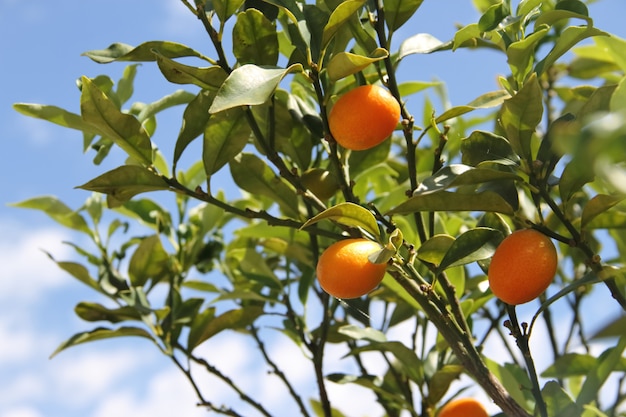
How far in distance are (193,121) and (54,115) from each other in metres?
0.24

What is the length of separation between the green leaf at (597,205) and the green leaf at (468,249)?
12 cm

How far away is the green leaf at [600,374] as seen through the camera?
111cm

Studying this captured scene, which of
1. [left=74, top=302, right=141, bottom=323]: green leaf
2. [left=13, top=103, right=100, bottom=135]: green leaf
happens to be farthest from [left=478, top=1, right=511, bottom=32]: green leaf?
[left=74, top=302, right=141, bottom=323]: green leaf

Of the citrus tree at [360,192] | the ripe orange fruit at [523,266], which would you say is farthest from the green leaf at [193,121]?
the ripe orange fruit at [523,266]

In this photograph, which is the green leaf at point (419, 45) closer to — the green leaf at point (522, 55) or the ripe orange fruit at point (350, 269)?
the green leaf at point (522, 55)

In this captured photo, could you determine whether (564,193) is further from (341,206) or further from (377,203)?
(377,203)

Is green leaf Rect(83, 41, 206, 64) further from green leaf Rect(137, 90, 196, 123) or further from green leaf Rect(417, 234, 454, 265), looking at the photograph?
green leaf Rect(417, 234, 454, 265)

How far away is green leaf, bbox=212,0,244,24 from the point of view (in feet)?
3.67

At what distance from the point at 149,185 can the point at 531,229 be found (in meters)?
0.58

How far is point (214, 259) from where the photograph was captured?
74.7 inches

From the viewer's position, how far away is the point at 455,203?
38.6 inches

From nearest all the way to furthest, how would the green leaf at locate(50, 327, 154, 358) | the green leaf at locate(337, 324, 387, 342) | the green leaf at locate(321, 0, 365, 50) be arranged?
the green leaf at locate(321, 0, 365, 50) < the green leaf at locate(337, 324, 387, 342) < the green leaf at locate(50, 327, 154, 358)

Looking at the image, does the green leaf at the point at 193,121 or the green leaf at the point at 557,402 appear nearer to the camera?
the green leaf at the point at 557,402

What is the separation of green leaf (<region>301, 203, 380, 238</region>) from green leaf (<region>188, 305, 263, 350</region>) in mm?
618
